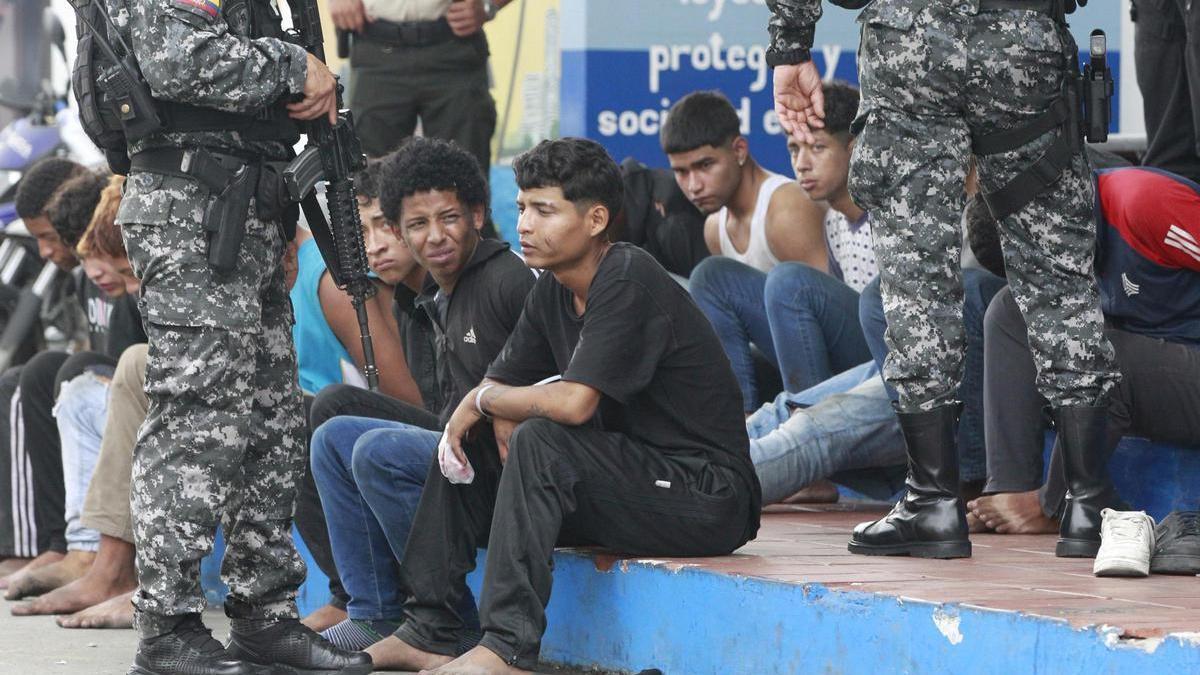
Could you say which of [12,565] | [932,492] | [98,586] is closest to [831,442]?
[932,492]

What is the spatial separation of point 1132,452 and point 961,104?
41.6 inches

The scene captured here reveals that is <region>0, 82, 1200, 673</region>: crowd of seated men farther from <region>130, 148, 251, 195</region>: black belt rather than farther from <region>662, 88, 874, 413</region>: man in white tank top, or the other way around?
<region>130, 148, 251, 195</region>: black belt

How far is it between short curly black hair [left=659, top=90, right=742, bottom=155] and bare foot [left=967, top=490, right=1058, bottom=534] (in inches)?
70.4

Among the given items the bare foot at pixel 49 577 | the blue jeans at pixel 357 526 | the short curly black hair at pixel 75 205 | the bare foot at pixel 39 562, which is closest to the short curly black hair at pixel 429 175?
the blue jeans at pixel 357 526

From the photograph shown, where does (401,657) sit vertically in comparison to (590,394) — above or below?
below

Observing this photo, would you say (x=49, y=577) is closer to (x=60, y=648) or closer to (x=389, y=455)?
(x=60, y=648)

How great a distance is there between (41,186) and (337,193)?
266 cm

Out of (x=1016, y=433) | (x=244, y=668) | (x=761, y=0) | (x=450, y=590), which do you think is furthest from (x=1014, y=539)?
(x=761, y=0)

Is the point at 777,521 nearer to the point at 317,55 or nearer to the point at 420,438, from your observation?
the point at 420,438

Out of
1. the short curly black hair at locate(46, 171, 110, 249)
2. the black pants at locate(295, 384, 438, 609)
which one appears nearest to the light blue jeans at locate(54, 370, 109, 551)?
the short curly black hair at locate(46, 171, 110, 249)

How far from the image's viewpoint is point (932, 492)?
11.5 feet

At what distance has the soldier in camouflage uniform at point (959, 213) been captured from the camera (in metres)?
3.43

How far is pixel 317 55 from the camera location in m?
3.94

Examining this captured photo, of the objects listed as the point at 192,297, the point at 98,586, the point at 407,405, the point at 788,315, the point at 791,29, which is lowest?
the point at 98,586
